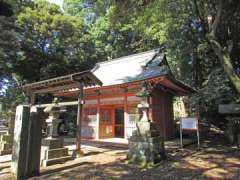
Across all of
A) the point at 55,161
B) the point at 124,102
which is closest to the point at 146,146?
the point at 55,161

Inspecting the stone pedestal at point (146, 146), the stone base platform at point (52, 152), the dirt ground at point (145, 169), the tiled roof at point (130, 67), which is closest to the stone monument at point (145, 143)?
the stone pedestal at point (146, 146)

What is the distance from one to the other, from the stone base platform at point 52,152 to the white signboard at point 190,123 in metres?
4.86

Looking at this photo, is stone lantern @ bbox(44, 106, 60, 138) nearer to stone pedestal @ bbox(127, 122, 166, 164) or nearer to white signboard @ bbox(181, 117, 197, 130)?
stone pedestal @ bbox(127, 122, 166, 164)

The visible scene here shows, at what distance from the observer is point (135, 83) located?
9977 millimetres

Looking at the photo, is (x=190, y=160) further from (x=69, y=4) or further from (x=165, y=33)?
(x=69, y=4)

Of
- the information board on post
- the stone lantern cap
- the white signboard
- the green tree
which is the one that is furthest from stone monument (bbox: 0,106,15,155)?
the green tree

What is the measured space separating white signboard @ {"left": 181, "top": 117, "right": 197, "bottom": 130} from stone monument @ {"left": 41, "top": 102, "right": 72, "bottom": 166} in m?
4.86

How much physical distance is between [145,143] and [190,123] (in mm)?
3123

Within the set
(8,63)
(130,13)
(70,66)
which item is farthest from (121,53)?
(130,13)

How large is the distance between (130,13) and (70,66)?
383 inches

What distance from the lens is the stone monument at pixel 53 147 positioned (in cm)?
640

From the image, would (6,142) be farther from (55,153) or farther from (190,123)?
(190,123)

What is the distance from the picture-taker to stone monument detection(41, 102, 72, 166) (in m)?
6.40

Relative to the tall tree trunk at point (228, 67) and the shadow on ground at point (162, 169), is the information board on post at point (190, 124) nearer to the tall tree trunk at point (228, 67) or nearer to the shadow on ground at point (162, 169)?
the shadow on ground at point (162, 169)
